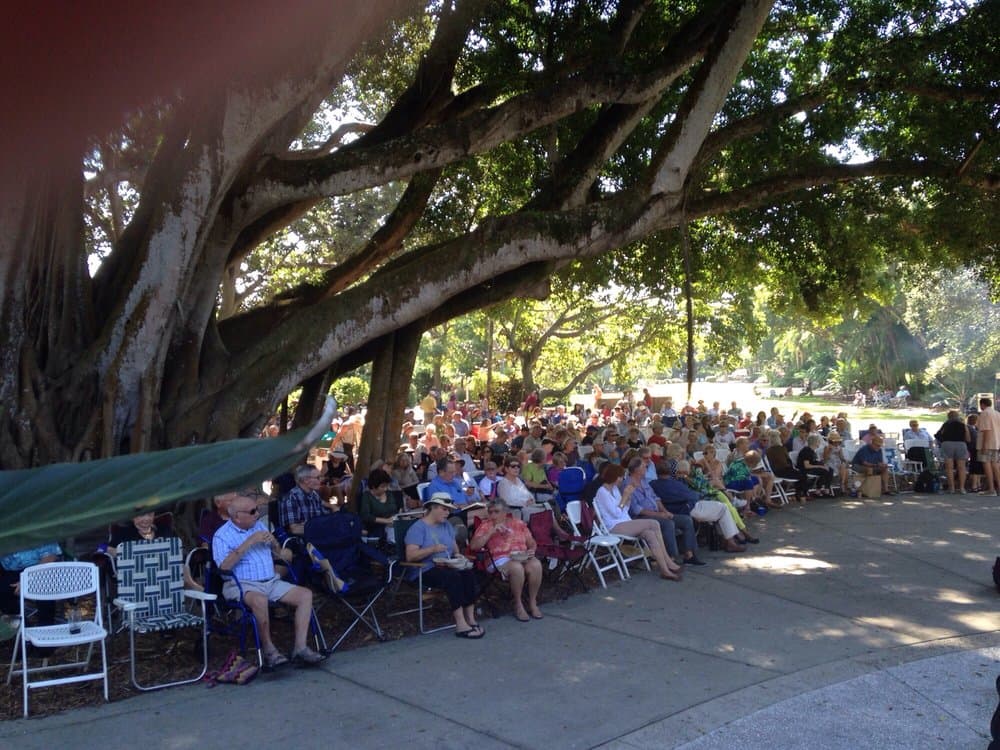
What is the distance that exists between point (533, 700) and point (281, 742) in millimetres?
1648

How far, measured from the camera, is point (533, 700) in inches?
239

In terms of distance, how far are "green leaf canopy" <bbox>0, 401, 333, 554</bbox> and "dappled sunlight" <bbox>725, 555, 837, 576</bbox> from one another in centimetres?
987

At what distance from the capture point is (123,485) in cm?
84

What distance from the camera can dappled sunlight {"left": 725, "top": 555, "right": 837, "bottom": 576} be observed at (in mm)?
10125

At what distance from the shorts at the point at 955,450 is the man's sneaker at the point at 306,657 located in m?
13.6

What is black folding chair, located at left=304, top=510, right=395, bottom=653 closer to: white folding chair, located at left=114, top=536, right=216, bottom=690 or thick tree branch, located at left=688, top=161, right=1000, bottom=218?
white folding chair, located at left=114, top=536, right=216, bottom=690

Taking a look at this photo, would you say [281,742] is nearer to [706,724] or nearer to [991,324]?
[706,724]

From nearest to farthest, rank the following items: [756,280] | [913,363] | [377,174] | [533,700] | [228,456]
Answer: [228,456] < [533,700] < [377,174] < [756,280] < [913,363]

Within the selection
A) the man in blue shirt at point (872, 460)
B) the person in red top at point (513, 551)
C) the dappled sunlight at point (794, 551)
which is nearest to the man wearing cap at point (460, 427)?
the man in blue shirt at point (872, 460)

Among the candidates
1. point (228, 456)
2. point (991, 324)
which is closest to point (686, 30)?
point (228, 456)

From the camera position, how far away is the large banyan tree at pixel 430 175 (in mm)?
8734

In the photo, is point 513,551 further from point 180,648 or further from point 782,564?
point 782,564

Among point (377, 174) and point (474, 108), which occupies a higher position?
point (474, 108)

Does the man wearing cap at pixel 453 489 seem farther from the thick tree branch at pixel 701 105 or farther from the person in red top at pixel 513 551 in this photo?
the thick tree branch at pixel 701 105
